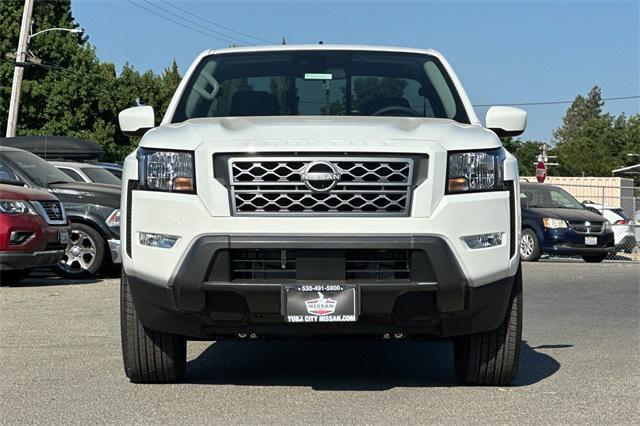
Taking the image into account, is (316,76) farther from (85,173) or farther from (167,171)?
(85,173)

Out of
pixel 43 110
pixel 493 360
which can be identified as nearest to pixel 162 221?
pixel 493 360

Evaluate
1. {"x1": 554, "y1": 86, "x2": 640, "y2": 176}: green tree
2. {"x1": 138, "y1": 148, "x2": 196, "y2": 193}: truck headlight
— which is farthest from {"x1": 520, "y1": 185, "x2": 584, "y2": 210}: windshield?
{"x1": 554, "y1": 86, "x2": 640, "y2": 176}: green tree

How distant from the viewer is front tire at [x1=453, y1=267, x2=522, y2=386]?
5.88 m

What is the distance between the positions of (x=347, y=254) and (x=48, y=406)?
167cm

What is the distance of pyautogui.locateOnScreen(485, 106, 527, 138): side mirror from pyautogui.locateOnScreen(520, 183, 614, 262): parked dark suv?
15406 millimetres

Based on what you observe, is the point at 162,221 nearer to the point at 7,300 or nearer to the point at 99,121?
the point at 7,300

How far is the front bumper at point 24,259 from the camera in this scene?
1211cm

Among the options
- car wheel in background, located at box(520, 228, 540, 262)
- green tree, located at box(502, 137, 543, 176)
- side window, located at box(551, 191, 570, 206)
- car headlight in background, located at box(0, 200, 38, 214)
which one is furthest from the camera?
green tree, located at box(502, 137, 543, 176)

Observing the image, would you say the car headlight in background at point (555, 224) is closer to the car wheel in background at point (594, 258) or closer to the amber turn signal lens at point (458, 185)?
the car wheel in background at point (594, 258)

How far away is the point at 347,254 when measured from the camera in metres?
5.35

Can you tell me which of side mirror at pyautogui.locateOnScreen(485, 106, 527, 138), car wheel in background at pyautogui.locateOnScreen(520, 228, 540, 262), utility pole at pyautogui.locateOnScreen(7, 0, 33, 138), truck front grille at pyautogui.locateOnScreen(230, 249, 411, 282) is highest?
utility pole at pyautogui.locateOnScreen(7, 0, 33, 138)

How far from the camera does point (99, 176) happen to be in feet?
55.2

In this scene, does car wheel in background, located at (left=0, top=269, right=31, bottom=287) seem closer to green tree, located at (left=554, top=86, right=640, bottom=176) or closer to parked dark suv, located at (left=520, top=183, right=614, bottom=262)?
parked dark suv, located at (left=520, top=183, right=614, bottom=262)

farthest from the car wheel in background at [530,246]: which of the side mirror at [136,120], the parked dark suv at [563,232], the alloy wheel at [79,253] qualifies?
the side mirror at [136,120]
